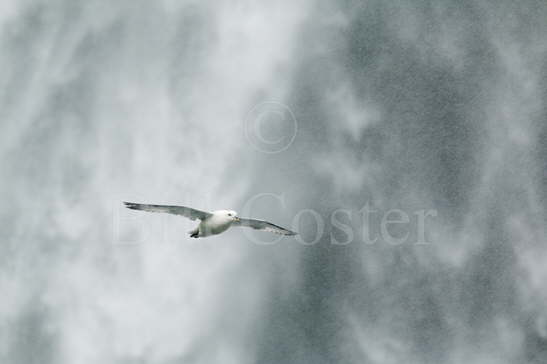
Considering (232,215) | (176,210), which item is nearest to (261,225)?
(232,215)

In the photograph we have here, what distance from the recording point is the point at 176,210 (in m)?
89.6

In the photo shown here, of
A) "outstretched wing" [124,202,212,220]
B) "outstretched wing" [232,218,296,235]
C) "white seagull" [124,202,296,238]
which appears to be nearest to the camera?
"outstretched wing" [124,202,212,220]

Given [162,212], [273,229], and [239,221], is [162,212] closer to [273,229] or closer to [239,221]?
[239,221]

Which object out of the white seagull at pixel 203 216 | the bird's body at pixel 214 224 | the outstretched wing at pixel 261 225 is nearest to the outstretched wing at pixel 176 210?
the white seagull at pixel 203 216

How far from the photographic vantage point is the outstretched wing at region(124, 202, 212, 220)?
87938mm

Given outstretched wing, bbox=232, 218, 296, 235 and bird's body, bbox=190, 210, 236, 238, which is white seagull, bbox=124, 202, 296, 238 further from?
outstretched wing, bbox=232, 218, 296, 235

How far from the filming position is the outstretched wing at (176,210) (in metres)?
87.9

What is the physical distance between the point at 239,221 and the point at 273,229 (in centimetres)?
679

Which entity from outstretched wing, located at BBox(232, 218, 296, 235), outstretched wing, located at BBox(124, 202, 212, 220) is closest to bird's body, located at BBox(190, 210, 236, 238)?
outstretched wing, located at BBox(124, 202, 212, 220)

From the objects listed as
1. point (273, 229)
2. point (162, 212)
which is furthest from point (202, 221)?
point (273, 229)

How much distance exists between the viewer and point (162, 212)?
9025cm

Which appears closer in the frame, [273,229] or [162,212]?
[162,212]

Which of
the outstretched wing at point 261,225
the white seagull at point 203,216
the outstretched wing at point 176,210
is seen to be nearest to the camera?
the outstretched wing at point 176,210

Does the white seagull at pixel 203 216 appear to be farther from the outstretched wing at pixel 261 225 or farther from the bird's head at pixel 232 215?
the outstretched wing at pixel 261 225
